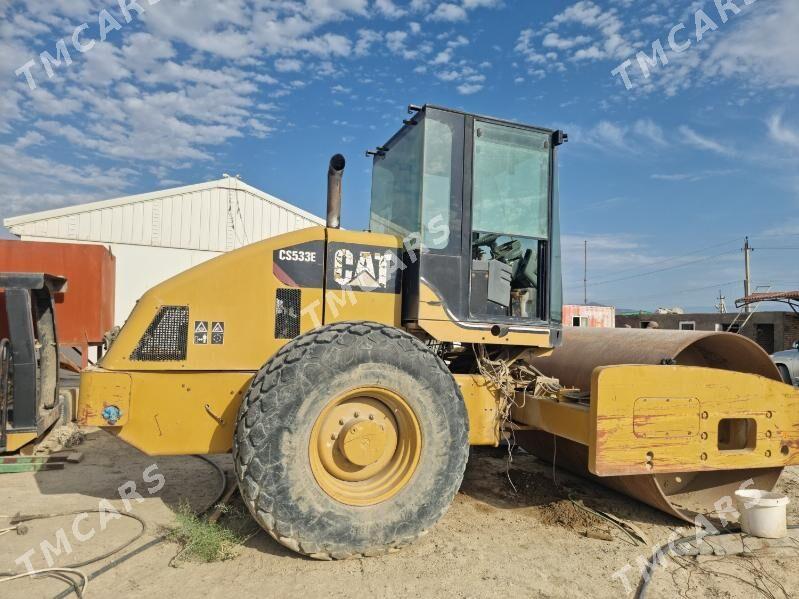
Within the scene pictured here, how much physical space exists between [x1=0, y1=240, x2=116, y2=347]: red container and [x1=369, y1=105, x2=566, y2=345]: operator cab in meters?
6.56

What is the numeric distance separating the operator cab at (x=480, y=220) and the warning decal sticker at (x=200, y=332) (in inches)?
54.8

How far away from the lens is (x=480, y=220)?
13.6 ft

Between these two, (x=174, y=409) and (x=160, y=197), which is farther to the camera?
(x=160, y=197)

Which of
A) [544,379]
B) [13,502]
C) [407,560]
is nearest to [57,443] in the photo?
[13,502]

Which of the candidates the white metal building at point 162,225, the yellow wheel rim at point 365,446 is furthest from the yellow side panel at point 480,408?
the white metal building at point 162,225

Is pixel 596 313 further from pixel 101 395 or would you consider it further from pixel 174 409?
pixel 101 395

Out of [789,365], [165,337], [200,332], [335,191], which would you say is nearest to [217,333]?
[200,332]

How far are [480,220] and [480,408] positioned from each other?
1386 millimetres

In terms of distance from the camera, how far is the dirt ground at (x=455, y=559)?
10.2ft

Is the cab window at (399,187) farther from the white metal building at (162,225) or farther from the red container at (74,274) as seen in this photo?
the white metal building at (162,225)

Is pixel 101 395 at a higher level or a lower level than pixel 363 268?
lower

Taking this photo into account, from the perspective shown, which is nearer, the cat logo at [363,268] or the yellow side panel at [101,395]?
the yellow side panel at [101,395]

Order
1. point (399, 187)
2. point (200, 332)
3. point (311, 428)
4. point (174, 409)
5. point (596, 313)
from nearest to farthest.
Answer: point (311, 428)
point (174, 409)
point (200, 332)
point (399, 187)
point (596, 313)

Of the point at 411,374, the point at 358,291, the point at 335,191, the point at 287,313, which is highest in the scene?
the point at 335,191
